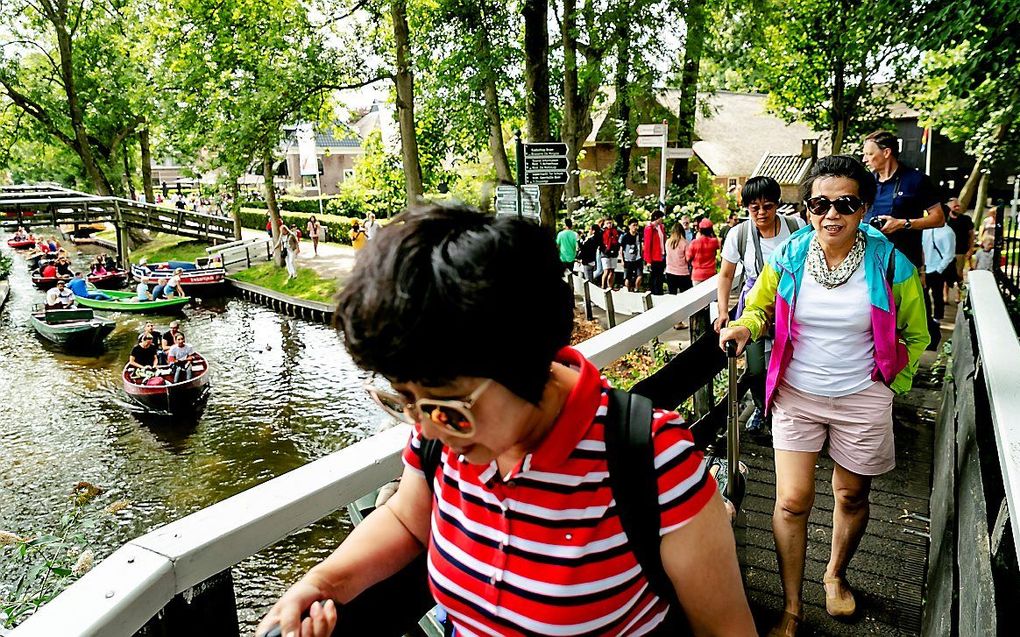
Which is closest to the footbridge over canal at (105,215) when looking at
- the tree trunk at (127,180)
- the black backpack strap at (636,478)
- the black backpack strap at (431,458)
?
the tree trunk at (127,180)

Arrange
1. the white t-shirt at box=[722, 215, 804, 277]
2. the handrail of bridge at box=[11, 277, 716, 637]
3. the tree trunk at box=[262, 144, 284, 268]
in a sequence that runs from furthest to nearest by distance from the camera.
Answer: the tree trunk at box=[262, 144, 284, 268]
the white t-shirt at box=[722, 215, 804, 277]
the handrail of bridge at box=[11, 277, 716, 637]

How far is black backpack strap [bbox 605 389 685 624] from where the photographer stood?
109cm

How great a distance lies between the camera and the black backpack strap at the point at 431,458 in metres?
1.29

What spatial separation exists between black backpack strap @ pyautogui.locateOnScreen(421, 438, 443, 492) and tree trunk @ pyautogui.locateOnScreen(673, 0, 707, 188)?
14888 mm

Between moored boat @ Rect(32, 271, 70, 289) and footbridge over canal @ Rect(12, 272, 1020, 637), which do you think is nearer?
footbridge over canal @ Rect(12, 272, 1020, 637)

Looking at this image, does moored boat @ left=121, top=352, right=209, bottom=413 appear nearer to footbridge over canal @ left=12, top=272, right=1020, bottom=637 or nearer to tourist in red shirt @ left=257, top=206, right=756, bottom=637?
footbridge over canal @ left=12, top=272, right=1020, bottom=637

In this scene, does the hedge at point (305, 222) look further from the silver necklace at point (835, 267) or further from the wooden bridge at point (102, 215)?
the silver necklace at point (835, 267)

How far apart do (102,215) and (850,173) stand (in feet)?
112

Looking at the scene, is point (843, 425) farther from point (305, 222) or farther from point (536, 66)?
point (305, 222)

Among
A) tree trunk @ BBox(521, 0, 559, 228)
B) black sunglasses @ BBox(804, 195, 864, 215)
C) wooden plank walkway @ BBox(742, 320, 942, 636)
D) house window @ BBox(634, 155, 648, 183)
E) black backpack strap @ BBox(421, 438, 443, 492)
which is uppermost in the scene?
tree trunk @ BBox(521, 0, 559, 228)

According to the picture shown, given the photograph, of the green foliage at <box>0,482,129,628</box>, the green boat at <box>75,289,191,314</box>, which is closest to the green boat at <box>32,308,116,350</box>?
the green boat at <box>75,289,191,314</box>

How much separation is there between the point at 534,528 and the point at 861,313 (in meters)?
1.70

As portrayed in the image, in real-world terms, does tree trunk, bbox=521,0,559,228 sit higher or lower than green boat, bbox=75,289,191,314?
higher

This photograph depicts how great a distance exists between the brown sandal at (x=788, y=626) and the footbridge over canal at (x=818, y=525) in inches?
5.0
